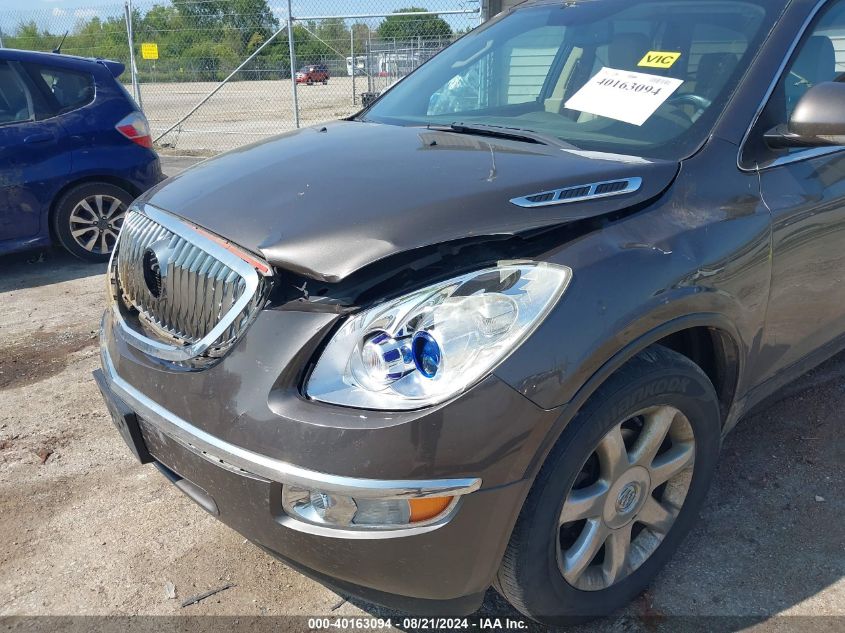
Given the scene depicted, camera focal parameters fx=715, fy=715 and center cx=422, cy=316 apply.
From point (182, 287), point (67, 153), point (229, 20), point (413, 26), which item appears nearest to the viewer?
point (182, 287)

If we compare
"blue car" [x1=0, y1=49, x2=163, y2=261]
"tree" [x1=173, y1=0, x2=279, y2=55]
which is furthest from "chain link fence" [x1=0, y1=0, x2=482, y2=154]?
→ "blue car" [x1=0, y1=49, x2=163, y2=261]

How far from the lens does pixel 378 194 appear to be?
1.92 m

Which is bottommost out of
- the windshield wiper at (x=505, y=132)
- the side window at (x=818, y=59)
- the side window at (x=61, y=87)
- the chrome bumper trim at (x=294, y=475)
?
the chrome bumper trim at (x=294, y=475)

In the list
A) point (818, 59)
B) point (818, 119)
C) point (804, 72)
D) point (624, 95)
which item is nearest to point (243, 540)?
point (624, 95)

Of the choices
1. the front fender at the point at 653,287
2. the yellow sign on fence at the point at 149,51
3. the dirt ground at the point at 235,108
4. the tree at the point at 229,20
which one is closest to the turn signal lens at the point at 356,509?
the front fender at the point at 653,287

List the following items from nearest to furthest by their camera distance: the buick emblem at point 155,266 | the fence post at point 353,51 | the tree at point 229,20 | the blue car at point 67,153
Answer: the buick emblem at point 155,266 → the blue car at point 67,153 → the tree at point 229,20 → the fence post at point 353,51

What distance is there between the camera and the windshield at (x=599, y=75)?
2.36 meters

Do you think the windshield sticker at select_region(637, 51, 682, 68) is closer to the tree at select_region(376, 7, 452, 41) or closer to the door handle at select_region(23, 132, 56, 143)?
the door handle at select_region(23, 132, 56, 143)

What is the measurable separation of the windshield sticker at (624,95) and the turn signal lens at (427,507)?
1.48 m

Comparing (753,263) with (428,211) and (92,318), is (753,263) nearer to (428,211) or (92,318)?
(428,211)

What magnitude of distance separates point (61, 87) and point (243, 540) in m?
4.54

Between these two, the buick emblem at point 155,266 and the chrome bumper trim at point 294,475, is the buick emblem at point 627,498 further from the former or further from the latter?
the buick emblem at point 155,266

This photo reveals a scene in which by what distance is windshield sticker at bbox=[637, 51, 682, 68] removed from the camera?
2.53 m

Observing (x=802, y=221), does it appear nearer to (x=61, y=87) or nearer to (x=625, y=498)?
(x=625, y=498)
